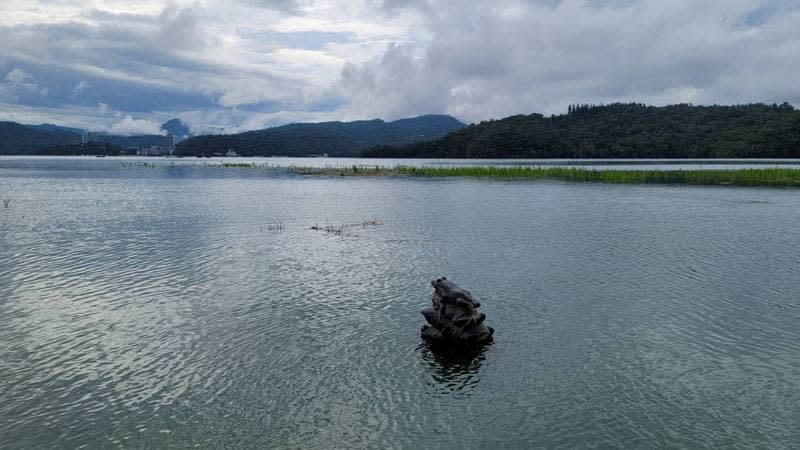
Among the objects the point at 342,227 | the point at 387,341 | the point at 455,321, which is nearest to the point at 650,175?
the point at 342,227

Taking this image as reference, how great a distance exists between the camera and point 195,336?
19.3 meters

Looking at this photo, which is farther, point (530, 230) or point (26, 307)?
point (530, 230)

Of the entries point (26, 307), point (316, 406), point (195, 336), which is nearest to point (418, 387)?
point (316, 406)

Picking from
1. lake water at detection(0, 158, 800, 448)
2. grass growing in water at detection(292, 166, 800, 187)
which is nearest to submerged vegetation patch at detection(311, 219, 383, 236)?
lake water at detection(0, 158, 800, 448)

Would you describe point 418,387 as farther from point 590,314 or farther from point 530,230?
A: point 530,230

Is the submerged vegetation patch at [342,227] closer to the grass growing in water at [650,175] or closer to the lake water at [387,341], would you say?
the lake water at [387,341]

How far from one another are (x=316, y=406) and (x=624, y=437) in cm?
762

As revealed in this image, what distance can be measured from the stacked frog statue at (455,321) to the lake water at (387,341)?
2.45 ft

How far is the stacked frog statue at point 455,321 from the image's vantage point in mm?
18469

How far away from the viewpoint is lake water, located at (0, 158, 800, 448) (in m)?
13.4

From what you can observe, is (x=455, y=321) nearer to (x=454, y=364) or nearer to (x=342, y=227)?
(x=454, y=364)

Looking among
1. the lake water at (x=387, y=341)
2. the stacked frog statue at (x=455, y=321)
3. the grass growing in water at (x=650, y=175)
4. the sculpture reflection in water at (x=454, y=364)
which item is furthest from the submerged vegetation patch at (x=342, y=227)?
the grass growing in water at (x=650, y=175)

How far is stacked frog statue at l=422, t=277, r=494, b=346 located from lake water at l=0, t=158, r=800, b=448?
748 millimetres

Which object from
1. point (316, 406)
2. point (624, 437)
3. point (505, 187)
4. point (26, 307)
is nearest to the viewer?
point (624, 437)
